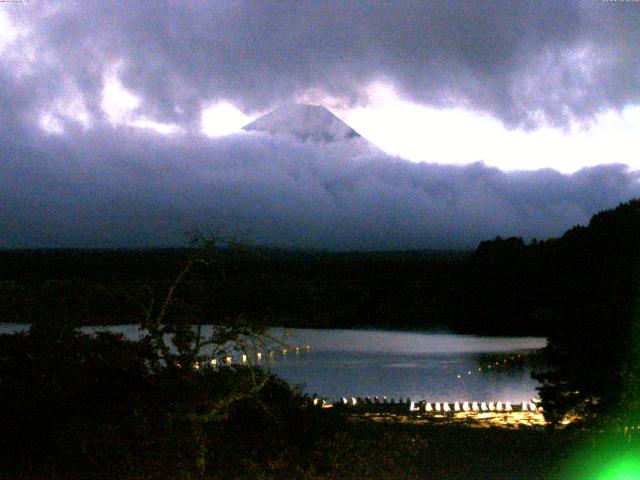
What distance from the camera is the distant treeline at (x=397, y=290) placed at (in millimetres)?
11836

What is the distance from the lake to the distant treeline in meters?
3.29

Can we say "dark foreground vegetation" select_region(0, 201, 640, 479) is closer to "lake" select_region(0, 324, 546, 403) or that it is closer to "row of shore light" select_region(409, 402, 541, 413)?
"row of shore light" select_region(409, 402, 541, 413)

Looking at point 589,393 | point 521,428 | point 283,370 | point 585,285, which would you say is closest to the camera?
point 589,393

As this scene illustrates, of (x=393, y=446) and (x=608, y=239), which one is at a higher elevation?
(x=608, y=239)

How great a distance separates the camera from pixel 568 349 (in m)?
13.7

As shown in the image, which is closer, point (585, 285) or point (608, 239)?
point (585, 285)

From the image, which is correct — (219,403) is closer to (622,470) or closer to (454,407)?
(622,470)

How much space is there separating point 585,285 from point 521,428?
3.79 m

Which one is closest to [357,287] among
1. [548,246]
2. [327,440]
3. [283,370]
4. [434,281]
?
[434,281]

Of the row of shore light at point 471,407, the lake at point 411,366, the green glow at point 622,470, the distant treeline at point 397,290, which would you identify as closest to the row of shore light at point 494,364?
the lake at point 411,366

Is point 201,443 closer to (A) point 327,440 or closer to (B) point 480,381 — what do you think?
(A) point 327,440

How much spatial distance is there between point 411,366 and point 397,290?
4821 centimetres

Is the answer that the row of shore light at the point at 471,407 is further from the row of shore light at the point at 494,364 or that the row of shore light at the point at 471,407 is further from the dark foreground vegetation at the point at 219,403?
the row of shore light at the point at 494,364

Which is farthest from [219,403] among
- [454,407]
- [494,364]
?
[494,364]
